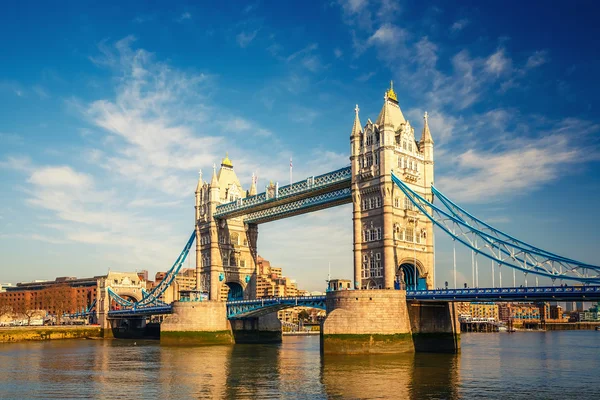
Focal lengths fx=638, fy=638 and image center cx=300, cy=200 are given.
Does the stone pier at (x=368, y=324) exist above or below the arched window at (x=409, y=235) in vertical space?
below

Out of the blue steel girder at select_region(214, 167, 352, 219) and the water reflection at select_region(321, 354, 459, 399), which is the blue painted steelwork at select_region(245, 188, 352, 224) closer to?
the blue steel girder at select_region(214, 167, 352, 219)

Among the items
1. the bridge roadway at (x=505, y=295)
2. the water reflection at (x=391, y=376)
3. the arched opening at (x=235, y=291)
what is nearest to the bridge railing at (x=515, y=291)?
the bridge roadway at (x=505, y=295)

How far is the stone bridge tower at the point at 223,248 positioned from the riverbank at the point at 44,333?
27.2 m

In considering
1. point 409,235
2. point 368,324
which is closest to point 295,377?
point 368,324

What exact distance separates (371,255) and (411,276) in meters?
5.38

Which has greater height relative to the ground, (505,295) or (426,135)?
(426,135)

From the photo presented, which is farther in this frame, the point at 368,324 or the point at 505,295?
the point at 368,324

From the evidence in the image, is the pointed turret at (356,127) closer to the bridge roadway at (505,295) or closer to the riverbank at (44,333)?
the bridge roadway at (505,295)

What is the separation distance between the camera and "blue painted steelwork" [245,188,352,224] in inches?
2911

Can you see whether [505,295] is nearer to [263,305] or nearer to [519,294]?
[519,294]

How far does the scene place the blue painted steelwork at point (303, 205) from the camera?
243ft

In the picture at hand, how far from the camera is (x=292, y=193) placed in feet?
262

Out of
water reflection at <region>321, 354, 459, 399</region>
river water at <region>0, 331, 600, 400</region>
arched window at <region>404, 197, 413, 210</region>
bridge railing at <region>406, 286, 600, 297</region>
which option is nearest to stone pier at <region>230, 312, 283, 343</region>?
river water at <region>0, 331, 600, 400</region>

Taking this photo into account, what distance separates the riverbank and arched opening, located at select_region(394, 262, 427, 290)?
204 ft
